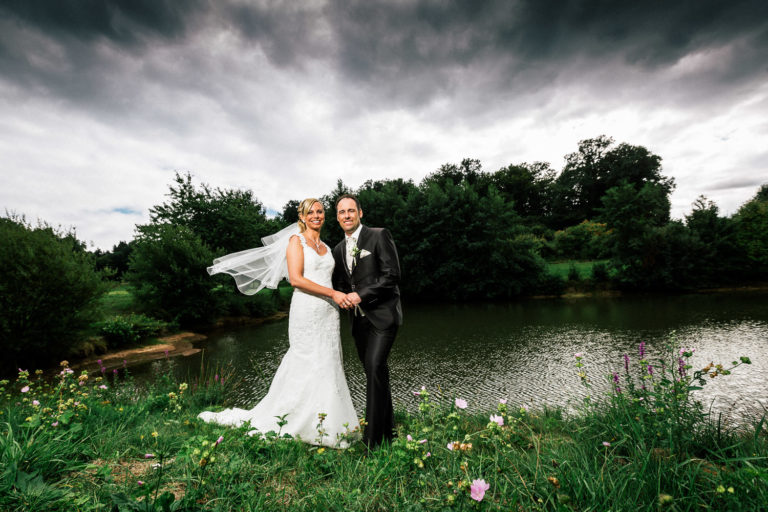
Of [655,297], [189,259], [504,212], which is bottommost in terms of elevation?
[655,297]

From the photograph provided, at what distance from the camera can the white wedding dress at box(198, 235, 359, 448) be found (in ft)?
11.6

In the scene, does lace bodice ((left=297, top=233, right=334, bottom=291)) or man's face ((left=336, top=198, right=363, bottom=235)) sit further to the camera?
lace bodice ((left=297, top=233, right=334, bottom=291))

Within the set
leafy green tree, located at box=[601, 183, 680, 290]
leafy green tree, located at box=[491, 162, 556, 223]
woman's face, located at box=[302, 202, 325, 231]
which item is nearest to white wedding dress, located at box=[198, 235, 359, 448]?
woman's face, located at box=[302, 202, 325, 231]

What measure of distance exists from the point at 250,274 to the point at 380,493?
3166mm

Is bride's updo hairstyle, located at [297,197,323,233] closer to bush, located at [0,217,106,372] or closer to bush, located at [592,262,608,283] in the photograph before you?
bush, located at [0,217,106,372]

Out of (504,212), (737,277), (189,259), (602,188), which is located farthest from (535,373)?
(602,188)

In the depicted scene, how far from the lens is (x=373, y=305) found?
333cm

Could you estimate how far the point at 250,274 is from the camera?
14.4 ft

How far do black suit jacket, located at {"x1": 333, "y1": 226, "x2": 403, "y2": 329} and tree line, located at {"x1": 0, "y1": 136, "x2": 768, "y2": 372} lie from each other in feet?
41.5

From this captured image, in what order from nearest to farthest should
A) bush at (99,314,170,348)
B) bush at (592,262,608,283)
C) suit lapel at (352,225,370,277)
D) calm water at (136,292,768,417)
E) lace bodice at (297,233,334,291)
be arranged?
suit lapel at (352,225,370,277) → lace bodice at (297,233,334,291) → calm water at (136,292,768,417) → bush at (99,314,170,348) → bush at (592,262,608,283)

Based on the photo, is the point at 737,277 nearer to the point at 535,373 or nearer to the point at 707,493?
the point at 535,373

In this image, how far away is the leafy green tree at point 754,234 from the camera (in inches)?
906

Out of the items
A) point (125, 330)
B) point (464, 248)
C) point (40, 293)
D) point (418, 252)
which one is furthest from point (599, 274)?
point (40, 293)

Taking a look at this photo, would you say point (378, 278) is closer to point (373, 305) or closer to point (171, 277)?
point (373, 305)
